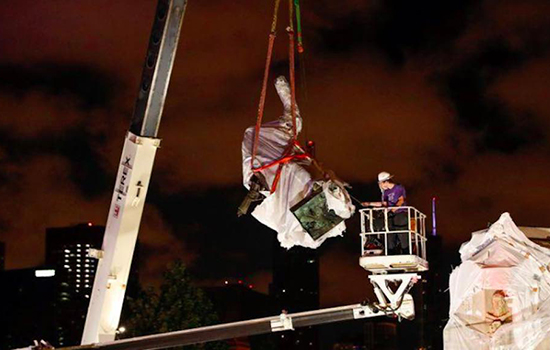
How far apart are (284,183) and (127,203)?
309 cm

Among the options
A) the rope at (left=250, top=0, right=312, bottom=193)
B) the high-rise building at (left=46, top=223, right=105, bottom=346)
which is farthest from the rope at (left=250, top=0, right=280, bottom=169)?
the high-rise building at (left=46, top=223, right=105, bottom=346)

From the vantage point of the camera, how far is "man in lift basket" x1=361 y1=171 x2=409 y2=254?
17.9 m

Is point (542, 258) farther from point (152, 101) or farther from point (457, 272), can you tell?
point (152, 101)

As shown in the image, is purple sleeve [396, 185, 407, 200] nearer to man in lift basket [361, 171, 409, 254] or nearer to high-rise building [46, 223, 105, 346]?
man in lift basket [361, 171, 409, 254]

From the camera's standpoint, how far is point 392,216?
1814 cm

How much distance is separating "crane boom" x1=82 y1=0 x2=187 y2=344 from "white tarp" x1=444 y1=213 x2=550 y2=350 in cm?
608

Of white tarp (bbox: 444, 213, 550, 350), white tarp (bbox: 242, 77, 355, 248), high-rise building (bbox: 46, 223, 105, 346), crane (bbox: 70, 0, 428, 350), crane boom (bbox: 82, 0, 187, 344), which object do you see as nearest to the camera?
white tarp (bbox: 444, 213, 550, 350)

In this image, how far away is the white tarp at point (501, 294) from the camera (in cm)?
1686

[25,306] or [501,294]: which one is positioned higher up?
[25,306]

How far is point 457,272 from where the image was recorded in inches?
703

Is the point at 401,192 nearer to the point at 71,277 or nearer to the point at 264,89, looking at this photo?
the point at 264,89

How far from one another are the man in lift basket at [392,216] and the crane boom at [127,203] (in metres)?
4.21

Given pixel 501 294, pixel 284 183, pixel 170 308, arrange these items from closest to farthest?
pixel 501 294 < pixel 284 183 < pixel 170 308

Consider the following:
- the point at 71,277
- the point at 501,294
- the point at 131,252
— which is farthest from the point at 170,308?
the point at 71,277
